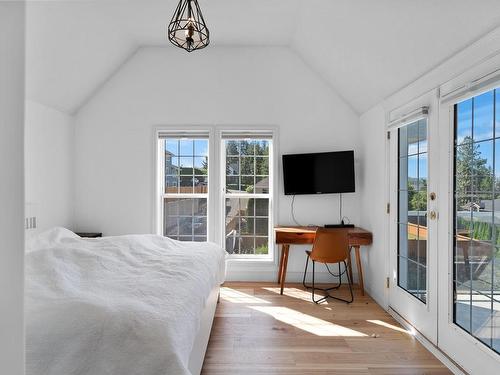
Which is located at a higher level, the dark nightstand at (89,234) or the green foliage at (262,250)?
the dark nightstand at (89,234)

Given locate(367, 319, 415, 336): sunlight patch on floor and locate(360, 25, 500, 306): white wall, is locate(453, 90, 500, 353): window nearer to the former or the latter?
locate(360, 25, 500, 306): white wall

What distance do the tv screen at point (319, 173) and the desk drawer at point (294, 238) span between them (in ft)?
1.84

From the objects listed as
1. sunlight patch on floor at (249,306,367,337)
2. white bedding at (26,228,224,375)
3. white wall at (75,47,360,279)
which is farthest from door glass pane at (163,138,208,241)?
white bedding at (26,228,224,375)

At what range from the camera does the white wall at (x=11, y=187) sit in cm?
54

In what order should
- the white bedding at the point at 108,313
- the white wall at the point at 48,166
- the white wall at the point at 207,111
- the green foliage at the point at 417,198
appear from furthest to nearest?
the white wall at the point at 207,111, the white wall at the point at 48,166, the green foliage at the point at 417,198, the white bedding at the point at 108,313

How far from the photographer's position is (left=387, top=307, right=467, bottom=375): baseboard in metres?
2.09

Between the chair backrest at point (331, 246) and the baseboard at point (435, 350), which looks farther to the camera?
the chair backrest at point (331, 246)

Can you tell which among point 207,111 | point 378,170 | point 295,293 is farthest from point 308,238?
point 207,111

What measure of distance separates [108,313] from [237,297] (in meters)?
2.29

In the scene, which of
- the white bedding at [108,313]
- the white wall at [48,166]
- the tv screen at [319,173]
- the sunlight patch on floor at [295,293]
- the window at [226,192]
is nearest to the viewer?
the white bedding at [108,313]

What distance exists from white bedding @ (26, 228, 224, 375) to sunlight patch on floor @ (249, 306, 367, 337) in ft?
3.77

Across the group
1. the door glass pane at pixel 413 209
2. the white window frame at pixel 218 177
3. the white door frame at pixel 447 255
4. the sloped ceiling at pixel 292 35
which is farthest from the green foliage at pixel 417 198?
the white window frame at pixel 218 177

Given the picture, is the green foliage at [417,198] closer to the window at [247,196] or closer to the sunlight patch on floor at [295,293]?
the sunlight patch on floor at [295,293]

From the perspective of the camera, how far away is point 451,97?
84.7 inches
